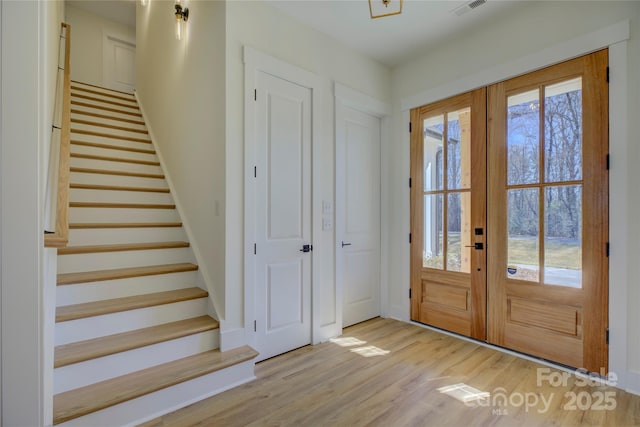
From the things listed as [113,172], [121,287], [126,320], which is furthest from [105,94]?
[126,320]

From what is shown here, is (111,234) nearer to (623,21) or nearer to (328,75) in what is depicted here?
(328,75)

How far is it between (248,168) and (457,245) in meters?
2.24

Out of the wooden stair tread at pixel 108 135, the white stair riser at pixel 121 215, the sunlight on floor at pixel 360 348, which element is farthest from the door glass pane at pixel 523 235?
the wooden stair tread at pixel 108 135

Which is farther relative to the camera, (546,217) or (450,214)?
(450,214)

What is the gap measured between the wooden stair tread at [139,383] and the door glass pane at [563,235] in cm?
256

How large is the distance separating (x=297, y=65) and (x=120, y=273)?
7.81 ft

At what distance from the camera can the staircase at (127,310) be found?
181 centimetres

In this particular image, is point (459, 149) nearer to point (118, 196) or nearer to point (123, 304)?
point (123, 304)

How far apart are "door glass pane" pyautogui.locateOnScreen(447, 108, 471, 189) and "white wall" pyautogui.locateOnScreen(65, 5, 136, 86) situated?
6539 mm

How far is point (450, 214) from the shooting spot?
10.4ft

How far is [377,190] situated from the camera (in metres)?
3.73

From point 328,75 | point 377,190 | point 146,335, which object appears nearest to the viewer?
point 146,335

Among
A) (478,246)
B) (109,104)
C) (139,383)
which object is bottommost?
(139,383)

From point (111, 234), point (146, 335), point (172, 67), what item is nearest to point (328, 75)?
point (172, 67)
